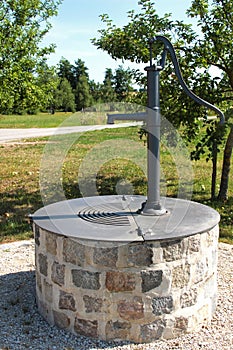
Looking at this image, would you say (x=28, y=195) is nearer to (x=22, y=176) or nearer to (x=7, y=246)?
(x=22, y=176)

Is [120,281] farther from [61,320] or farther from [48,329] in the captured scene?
[48,329]

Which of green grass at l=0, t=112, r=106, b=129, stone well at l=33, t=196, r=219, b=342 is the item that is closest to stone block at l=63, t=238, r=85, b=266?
stone well at l=33, t=196, r=219, b=342

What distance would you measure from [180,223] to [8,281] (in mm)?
1945

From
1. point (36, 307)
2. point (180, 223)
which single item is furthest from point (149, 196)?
point (36, 307)

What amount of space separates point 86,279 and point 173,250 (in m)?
0.67

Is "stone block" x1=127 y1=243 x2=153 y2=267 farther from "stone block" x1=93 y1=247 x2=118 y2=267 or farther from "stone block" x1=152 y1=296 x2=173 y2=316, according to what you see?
"stone block" x1=152 y1=296 x2=173 y2=316

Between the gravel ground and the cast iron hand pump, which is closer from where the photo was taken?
the gravel ground

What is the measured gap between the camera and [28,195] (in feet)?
25.9

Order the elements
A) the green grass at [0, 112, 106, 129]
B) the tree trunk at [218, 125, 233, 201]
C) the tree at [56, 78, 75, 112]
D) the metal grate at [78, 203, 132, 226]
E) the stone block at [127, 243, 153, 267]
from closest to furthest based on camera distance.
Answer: the stone block at [127, 243, 153, 267], the metal grate at [78, 203, 132, 226], the tree trunk at [218, 125, 233, 201], the green grass at [0, 112, 106, 129], the tree at [56, 78, 75, 112]

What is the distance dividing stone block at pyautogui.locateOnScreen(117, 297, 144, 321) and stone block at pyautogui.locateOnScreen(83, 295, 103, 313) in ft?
0.46

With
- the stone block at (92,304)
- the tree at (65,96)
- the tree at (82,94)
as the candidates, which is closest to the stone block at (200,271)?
the stone block at (92,304)

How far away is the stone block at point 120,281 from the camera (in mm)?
3023

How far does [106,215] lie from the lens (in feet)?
12.4

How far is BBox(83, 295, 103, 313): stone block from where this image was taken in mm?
3091
